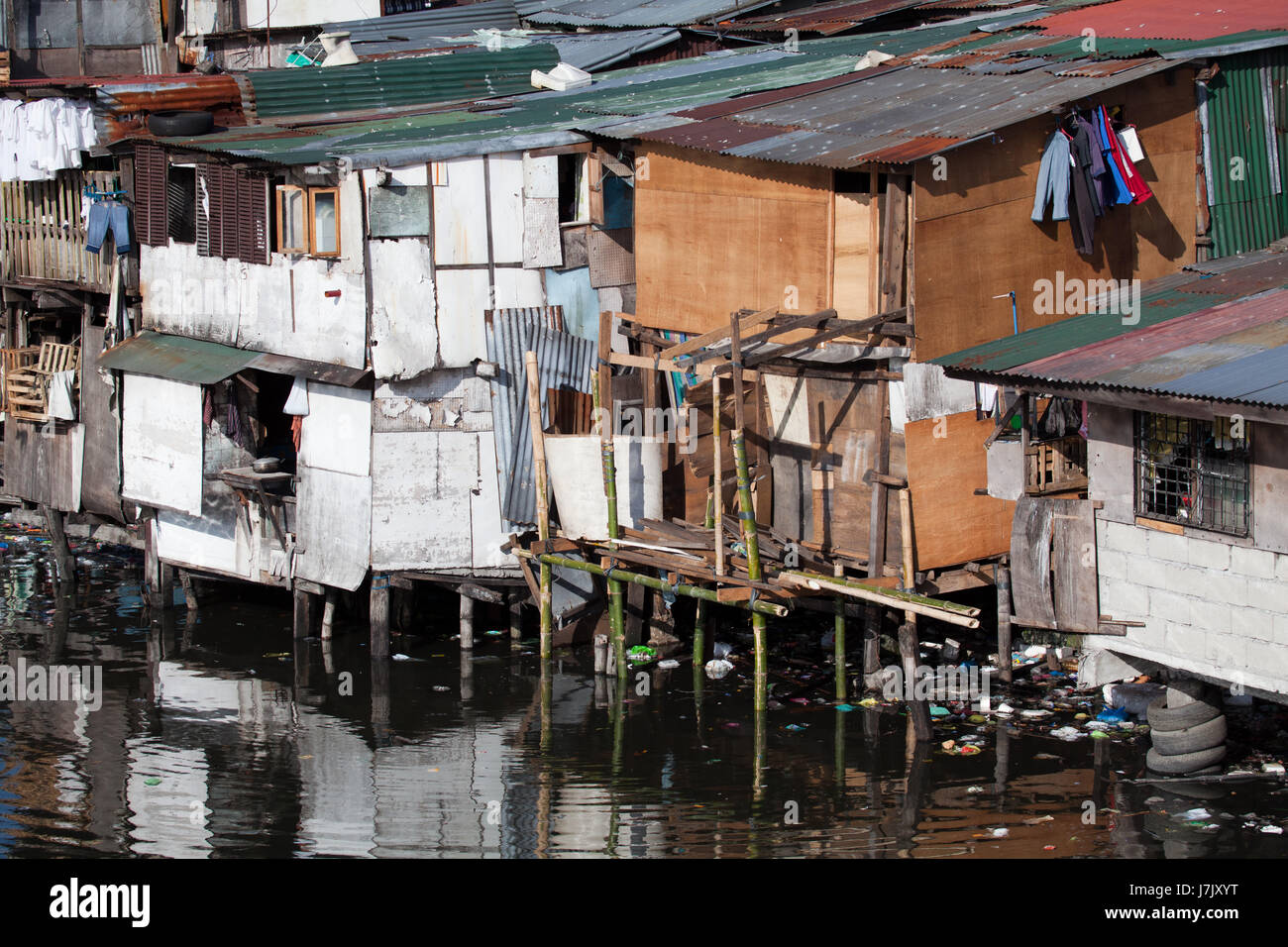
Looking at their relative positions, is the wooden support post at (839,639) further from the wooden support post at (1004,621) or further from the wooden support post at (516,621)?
the wooden support post at (516,621)

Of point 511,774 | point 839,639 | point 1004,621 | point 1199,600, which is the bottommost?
point 511,774

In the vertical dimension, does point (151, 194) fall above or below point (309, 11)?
below

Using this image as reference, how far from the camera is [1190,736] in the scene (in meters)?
14.1

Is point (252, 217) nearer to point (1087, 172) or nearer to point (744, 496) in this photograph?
point (744, 496)

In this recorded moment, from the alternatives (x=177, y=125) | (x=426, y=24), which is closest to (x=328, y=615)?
(x=177, y=125)

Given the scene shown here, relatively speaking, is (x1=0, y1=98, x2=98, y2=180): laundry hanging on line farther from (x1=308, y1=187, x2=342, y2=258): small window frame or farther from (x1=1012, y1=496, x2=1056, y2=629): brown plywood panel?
(x1=1012, y1=496, x2=1056, y2=629): brown plywood panel

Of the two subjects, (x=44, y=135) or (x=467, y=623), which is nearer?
(x=467, y=623)

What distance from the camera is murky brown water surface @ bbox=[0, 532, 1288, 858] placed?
13891 mm

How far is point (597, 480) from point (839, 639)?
131 inches

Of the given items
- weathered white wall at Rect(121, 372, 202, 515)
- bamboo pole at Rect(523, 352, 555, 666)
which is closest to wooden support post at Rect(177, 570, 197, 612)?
weathered white wall at Rect(121, 372, 202, 515)

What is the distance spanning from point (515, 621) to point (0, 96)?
10.9 meters

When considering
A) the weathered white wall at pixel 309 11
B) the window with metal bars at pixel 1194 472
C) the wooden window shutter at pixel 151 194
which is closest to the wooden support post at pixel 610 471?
the window with metal bars at pixel 1194 472

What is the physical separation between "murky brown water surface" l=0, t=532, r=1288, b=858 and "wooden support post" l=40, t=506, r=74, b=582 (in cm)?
304

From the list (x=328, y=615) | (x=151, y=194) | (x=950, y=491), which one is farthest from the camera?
(x=151, y=194)
